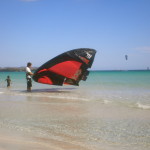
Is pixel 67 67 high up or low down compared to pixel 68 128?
down

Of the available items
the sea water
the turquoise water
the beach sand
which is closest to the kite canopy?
the turquoise water

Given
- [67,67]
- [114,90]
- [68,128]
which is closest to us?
[68,128]

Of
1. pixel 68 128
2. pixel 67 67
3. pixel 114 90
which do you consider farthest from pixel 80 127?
pixel 114 90

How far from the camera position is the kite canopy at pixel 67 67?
13852 mm

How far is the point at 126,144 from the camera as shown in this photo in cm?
451

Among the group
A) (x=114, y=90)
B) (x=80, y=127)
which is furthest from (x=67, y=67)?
(x=80, y=127)

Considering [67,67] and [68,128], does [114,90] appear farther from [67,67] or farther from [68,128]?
[68,128]

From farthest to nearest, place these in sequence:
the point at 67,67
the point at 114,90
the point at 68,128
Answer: the point at 114,90
the point at 67,67
the point at 68,128

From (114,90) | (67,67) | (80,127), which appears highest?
(80,127)

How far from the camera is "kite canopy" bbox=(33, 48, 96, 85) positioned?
45.4 ft

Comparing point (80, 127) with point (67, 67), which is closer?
point (80, 127)

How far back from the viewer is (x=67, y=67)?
551 inches

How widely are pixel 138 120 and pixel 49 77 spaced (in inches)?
329

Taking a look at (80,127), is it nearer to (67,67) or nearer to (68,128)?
(68,128)
